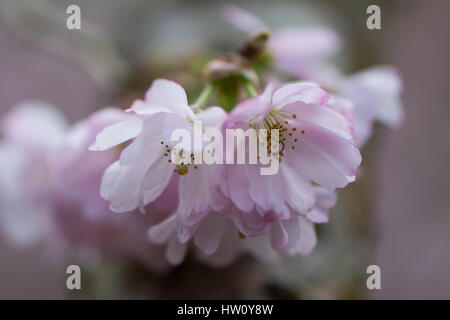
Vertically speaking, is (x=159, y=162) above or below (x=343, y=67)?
below

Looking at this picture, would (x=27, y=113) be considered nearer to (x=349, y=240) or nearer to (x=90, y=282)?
(x=90, y=282)

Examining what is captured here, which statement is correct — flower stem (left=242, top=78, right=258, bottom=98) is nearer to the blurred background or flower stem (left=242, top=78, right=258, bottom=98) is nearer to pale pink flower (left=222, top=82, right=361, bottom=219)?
pale pink flower (left=222, top=82, right=361, bottom=219)

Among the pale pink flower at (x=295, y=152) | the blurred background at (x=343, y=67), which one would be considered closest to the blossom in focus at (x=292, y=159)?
the pale pink flower at (x=295, y=152)

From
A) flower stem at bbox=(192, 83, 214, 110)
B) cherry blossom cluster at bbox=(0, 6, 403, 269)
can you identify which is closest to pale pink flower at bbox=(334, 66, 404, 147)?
cherry blossom cluster at bbox=(0, 6, 403, 269)

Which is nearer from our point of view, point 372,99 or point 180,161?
point 180,161

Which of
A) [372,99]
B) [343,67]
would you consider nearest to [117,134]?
[372,99]

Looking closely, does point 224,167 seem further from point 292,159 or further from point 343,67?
point 343,67
